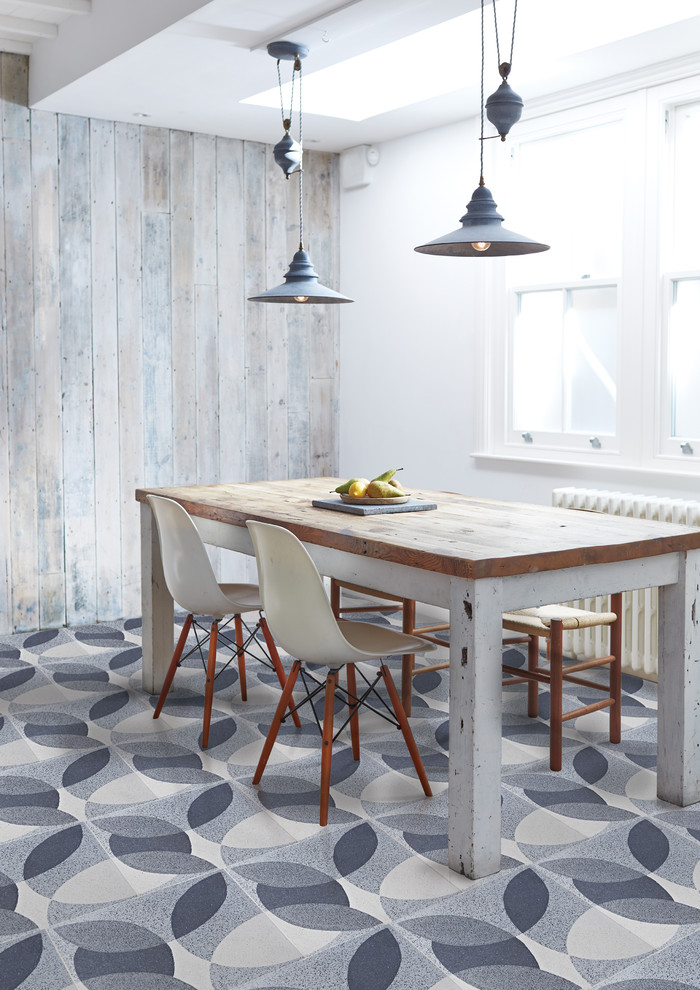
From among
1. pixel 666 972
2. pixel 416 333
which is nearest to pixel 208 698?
pixel 666 972

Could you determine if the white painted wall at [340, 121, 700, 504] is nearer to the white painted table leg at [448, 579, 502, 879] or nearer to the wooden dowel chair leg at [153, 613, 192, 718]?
the wooden dowel chair leg at [153, 613, 192, 718]

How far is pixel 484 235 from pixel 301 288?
3.48ft

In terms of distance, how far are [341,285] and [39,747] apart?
3615 mm

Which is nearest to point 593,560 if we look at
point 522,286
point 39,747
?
point 39,747

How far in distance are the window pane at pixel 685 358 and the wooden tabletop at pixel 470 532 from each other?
3.47ft

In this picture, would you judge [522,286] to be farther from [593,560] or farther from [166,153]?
[593,560]

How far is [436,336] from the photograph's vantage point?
552cm

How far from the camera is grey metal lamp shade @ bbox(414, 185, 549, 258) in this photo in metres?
3.01

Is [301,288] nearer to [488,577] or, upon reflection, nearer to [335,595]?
[335,595]

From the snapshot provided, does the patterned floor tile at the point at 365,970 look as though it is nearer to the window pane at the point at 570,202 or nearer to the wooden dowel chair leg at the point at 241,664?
the wooden dowel chair leg at the point at 241,664

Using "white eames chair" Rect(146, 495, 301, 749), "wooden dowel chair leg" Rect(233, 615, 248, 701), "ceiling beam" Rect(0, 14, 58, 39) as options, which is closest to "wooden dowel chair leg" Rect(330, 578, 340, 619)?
"wooden dowel chair leg" Rect(233, 615, 248, 701)

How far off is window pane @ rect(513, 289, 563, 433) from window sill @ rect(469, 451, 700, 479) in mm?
179

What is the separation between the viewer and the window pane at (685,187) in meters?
4.24

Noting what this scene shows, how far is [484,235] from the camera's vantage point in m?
3.02
